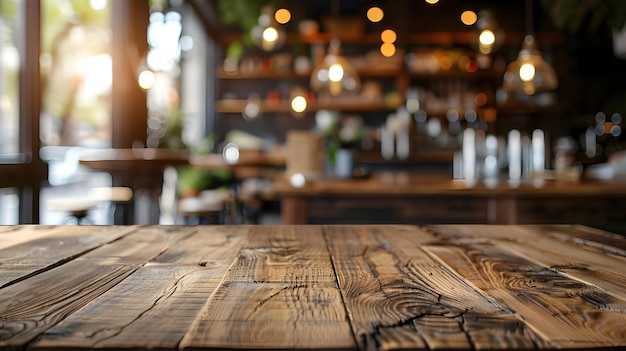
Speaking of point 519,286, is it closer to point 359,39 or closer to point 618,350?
point 618,350

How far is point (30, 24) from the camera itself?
410cm

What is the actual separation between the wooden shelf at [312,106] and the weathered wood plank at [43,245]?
612 cm

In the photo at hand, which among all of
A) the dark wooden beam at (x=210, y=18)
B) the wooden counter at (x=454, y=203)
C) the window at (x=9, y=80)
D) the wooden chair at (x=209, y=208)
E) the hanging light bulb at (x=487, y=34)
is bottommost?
the wooden chair at (x=209, y=208)

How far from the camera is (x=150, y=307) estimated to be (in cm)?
77

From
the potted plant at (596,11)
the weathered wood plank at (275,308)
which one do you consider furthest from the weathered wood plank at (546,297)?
the potted plant at (596,11)

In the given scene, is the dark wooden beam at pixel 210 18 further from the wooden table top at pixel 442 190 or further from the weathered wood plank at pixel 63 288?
the weathered wood plank at pixel 63 288

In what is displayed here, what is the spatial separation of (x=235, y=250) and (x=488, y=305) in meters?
0.58

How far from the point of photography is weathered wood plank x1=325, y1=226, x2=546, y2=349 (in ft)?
2.10

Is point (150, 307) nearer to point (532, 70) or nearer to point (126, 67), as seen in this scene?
point (532, 70)

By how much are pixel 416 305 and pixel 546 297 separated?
0.19 metres

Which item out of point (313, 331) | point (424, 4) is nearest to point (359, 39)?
point (424, 4)

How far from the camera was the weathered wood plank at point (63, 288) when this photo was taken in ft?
2.27

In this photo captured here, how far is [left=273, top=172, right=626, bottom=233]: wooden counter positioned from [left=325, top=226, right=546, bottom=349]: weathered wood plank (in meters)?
2.07

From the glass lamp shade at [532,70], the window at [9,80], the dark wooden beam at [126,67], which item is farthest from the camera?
the dark wooden beam at [126,67]
